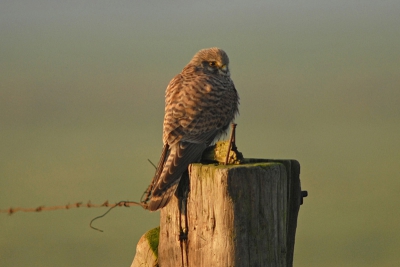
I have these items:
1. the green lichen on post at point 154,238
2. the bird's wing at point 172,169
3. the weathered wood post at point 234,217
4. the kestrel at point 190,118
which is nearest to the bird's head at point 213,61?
the kestrel at point 190,118

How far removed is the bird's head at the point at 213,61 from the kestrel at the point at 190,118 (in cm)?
1

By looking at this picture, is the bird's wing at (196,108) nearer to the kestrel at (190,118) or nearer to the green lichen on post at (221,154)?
the kestrel at (190,118)

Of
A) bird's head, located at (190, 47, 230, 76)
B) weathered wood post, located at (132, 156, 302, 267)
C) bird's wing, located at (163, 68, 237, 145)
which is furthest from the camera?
bird's head, located at (190, 47, 230, 76)

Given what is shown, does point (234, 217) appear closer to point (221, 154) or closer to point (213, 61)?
point (221, 154)

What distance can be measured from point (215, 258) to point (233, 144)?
26.1 inches

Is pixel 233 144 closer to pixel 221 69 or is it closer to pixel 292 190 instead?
pixel 292 190

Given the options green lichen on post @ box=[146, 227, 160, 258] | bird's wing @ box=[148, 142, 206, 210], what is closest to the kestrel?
bird's wing @ box=[148, 142, 206, 210]

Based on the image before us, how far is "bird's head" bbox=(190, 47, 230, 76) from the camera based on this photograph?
512cm

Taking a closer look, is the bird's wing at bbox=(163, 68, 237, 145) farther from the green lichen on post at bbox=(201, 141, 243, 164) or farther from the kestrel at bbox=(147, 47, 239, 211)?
the green lichen on post at bbox=(201, 141, 243, 164)

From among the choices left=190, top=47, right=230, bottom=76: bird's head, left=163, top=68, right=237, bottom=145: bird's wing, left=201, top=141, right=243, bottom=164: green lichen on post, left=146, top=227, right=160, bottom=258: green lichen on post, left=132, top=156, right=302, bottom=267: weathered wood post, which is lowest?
left=146, top=227, right=160, bottom=258: green lichen on post

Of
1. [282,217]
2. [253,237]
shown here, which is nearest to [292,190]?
[282,217]

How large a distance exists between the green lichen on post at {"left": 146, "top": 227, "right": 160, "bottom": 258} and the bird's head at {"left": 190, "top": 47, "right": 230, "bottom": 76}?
211 cm

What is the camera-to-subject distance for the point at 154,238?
333 centimetres

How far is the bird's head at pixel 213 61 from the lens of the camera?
512 centimetres
